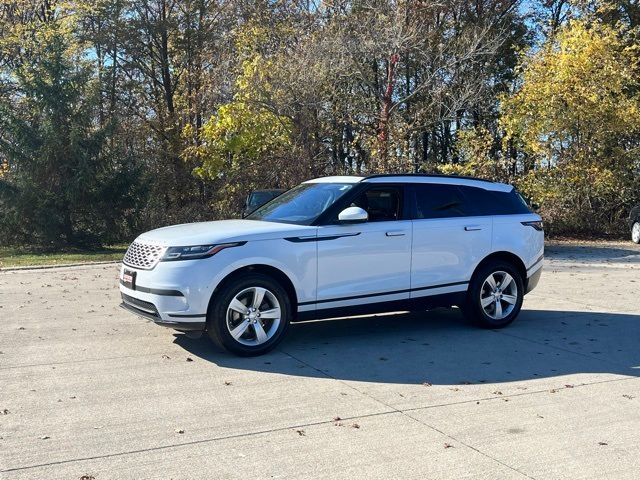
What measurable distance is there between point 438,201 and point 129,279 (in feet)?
12.1

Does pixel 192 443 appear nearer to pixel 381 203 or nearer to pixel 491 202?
pixel 381 203

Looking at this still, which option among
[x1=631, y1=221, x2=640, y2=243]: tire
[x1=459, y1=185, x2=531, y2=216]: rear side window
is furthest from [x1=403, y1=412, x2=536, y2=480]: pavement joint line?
[x1=631, y1=221, x2=640, y2=243]: tire

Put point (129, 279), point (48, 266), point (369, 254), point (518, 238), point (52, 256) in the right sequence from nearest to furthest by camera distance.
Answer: point (129, 279)
point (369, 254)
point (518, 238)
point (48, 266)
point (52, 256)

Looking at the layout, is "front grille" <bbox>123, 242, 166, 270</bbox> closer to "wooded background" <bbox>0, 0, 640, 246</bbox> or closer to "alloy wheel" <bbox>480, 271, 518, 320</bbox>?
"alloy wheel" <bbox>480, 271, 518, 320</bbox>

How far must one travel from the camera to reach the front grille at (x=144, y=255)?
684cm

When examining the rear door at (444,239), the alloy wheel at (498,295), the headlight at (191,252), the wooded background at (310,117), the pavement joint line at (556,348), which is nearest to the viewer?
the headlight at (191,252)

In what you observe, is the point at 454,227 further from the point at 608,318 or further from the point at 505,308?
the point at 608,318

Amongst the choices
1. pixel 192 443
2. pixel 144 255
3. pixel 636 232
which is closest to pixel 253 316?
pixel 144 255

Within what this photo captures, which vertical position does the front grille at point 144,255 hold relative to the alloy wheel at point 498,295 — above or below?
above

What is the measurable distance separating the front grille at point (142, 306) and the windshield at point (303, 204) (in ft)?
5.67

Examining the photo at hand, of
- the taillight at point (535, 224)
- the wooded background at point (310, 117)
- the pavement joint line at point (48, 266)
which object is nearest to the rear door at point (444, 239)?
the taillight at point (535, 224)

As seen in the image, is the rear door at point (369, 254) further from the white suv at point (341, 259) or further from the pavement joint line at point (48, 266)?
the pavement joint line at point (48, 266)

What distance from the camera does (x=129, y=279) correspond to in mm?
7191

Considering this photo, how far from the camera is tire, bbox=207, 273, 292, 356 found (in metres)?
6.74
